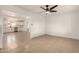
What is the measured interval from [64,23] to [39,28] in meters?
0.50

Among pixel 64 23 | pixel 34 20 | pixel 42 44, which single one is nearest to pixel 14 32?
pixel 34 20

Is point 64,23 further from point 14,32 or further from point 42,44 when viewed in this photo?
point 14,32

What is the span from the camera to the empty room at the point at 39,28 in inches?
61.5

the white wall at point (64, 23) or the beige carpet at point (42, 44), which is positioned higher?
the white wall at point (64, 23)

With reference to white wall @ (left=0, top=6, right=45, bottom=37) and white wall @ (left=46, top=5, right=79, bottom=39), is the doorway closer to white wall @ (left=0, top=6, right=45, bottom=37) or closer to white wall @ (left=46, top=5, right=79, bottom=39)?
white wall @ (left=0, top=6, right=45, bottom=37)

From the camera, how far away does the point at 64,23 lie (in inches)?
67.4

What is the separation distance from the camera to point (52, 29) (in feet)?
5.77

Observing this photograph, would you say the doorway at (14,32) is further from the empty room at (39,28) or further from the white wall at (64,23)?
the white wall at (64,23)

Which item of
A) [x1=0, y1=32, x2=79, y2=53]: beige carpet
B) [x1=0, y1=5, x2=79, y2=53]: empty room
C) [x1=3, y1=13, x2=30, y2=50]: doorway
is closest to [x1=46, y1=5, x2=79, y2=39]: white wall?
[x1=0, y1=5, x2=79, y2=53]: empty room

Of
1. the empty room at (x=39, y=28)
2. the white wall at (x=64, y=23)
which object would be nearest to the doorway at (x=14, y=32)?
the empty room at (x=39, y=28)
